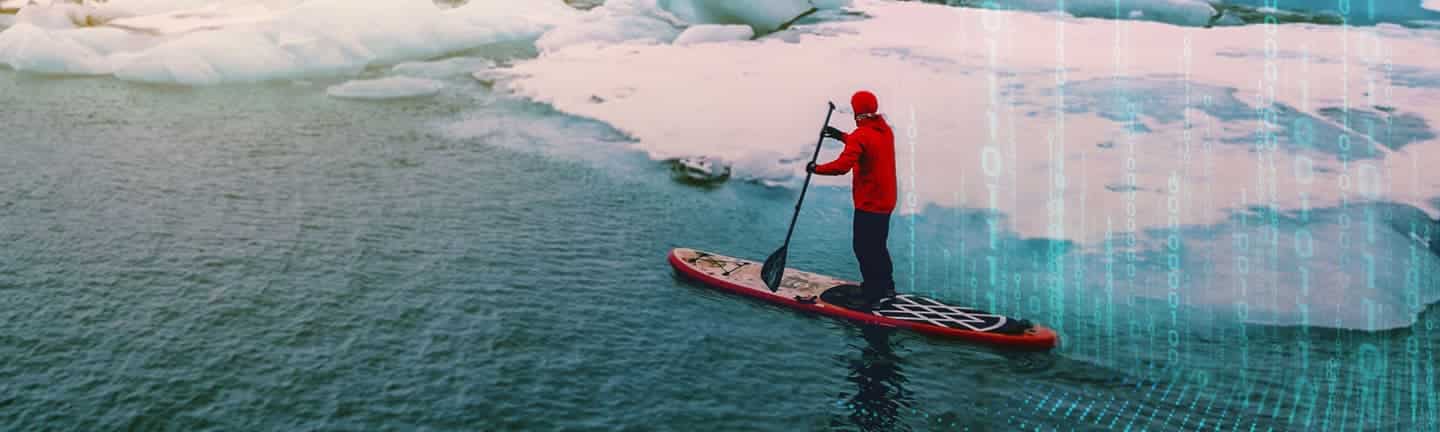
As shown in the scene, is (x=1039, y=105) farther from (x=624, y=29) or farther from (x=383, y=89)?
(x=383, y=89)

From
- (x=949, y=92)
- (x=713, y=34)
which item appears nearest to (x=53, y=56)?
(x=713, y=34)

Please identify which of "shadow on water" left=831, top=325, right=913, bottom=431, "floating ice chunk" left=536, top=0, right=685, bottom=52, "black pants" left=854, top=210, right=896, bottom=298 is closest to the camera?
"shadow on water" left=831, top=325, right=913, bottom=431

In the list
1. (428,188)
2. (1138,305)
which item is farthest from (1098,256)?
(428,188)

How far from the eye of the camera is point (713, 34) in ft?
102

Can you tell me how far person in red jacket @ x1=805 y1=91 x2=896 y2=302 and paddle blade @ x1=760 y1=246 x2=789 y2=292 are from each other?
109 cm

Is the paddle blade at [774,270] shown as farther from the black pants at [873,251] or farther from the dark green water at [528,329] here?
the black pants at [873,251]

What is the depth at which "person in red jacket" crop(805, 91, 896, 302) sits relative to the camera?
12648 mm

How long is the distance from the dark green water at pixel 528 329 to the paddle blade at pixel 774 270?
1.18 feet

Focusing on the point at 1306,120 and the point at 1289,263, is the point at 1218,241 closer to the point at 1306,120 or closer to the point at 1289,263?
the point at 1289,263

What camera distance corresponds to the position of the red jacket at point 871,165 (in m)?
12.6

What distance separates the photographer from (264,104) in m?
26.3

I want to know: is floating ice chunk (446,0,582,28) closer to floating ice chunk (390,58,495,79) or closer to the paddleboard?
floating ice chunk (390,58,495,79)
